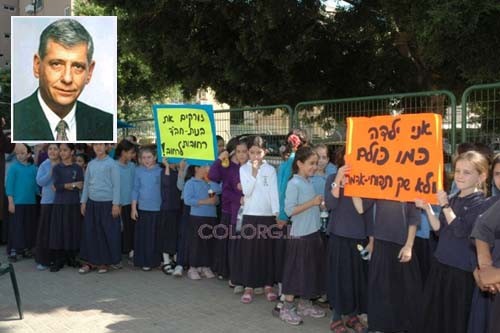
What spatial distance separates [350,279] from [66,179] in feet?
14.0

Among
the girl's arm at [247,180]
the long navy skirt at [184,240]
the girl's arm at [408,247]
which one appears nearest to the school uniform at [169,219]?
the long navy skirt at [184,240]

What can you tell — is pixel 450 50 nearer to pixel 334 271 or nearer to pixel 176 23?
pixel 334 271

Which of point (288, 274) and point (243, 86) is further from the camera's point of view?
point (243, 86)

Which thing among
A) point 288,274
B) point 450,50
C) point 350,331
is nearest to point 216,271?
point 288,274

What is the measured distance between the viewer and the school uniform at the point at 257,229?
18.3 feet

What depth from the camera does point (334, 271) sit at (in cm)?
475

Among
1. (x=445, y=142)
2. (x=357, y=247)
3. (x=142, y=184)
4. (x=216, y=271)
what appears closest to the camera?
(x=357, y=247)

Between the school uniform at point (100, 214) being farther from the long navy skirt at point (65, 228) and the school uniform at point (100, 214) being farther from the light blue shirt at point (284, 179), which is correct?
the light blue shirt at point (284, 179)

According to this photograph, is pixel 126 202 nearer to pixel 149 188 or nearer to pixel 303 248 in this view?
pixel 149 188

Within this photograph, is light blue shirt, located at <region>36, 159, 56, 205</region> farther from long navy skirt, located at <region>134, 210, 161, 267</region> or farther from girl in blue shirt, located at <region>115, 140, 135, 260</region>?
long navy skirt, located at <region>134, 210, 161, 267</region>

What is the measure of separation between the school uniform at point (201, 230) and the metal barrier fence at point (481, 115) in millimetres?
3049

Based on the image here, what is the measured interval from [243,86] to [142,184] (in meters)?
6.15

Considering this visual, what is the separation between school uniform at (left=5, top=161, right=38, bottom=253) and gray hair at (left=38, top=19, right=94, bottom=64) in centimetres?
337

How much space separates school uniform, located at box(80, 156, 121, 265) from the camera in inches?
277
